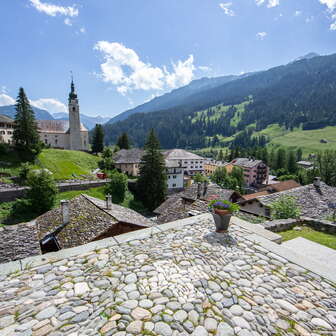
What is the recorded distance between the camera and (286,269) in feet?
14.6

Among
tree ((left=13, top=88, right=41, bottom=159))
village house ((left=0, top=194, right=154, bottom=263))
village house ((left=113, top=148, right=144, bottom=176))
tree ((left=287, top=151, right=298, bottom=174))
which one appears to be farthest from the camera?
tree ((left=287, top=151, right=298, bottom=174))

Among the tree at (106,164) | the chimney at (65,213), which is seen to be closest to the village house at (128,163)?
the tree at (106,164)

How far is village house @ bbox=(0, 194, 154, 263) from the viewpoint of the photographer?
9.92 m

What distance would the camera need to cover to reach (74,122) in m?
59.2

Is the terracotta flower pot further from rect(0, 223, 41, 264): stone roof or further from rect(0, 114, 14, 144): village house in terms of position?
rect(0, 114, 14, 144): village house

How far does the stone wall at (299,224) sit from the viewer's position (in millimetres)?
8070

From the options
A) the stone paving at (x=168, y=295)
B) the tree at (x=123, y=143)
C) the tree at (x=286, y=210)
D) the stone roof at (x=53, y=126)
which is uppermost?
the stone roof at (x=53, y=126)

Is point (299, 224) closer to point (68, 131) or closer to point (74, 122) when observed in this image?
point (74, 122)

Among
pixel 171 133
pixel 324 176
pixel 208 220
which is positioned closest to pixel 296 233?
pixel 208 220

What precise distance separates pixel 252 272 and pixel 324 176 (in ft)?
180

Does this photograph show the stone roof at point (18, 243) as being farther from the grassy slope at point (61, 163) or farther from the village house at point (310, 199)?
the grassy slope at point (61, 163)

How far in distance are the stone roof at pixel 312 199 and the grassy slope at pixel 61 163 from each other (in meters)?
34.4

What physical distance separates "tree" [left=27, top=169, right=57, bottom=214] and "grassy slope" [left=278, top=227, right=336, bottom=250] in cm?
2551

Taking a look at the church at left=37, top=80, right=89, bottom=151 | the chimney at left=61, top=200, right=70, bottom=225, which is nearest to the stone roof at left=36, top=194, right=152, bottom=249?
the chimney at left=61, top=200, right=70, bottom=225
